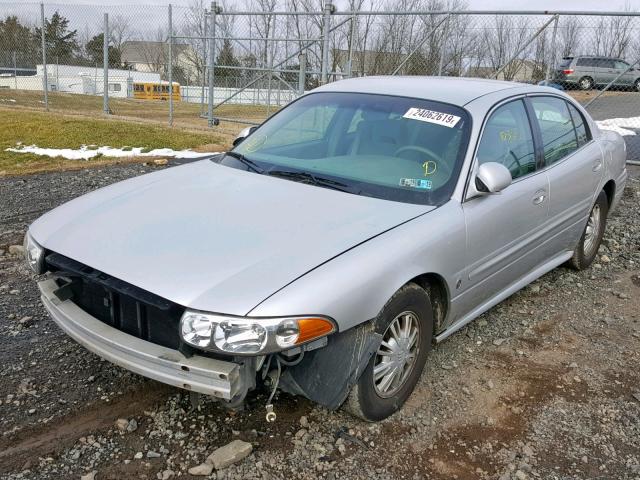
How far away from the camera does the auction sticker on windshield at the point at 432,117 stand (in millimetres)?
3492

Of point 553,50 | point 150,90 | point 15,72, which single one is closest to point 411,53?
point 553,50

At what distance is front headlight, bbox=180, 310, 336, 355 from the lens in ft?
7.30

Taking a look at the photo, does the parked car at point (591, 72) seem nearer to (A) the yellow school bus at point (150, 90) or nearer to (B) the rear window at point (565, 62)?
(B) the rear window at point (565, 62)

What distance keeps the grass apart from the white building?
17435mm

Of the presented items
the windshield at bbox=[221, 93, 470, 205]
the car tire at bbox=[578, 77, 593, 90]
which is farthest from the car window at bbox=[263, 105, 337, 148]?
the car tire at bbox=[578, 77, 593, 90]

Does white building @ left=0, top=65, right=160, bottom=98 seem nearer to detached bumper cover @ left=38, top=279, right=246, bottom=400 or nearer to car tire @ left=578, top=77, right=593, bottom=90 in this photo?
car tire @ left=578, top=77, right=593, bottom=90

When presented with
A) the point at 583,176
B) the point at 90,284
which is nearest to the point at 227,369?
the point at 90,284

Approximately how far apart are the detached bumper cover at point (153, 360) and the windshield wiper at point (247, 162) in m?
1.35

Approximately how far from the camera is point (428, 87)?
385 cm

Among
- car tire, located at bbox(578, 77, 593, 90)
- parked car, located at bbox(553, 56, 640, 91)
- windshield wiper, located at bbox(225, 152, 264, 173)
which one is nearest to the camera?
windshield wiper, located at bbox(225, 152, 264, 173)

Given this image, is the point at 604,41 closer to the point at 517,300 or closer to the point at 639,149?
the point at 639,149

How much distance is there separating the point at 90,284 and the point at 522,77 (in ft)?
37.2

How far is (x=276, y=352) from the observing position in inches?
90.1

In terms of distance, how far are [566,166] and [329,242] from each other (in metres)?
2.39
